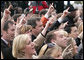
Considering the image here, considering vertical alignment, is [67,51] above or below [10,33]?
below

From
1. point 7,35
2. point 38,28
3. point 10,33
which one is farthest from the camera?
point 38,28

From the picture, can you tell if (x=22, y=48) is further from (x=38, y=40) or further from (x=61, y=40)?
(x=61, y=40)

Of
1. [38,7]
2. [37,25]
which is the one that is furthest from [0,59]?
[38,7]

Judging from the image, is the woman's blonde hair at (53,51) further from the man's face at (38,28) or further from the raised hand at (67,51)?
the man's face at (38,28)

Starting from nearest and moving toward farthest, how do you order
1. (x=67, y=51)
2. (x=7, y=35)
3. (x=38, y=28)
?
(x=67, y=51)
(x=7, y=35)
(x=38, y=28)

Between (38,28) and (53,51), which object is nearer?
(53,51)

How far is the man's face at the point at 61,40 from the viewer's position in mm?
5379

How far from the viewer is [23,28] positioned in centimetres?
572

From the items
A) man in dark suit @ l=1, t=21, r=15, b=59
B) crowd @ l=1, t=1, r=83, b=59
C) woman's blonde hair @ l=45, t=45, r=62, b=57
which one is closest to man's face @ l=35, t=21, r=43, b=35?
crowd @ l=1, t=1, r=83, b=59

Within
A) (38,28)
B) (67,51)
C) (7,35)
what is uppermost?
(38,28)

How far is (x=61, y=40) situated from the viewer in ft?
17.9

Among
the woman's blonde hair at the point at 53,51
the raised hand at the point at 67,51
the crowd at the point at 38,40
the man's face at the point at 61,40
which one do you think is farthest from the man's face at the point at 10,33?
the woman's blonde hair at the point at 53,51

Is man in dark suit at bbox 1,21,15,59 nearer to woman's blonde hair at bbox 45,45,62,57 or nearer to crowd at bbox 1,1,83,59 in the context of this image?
crowd at bbox 1,1,83,59

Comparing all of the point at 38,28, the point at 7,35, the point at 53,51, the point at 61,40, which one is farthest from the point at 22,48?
the point at 38,28
